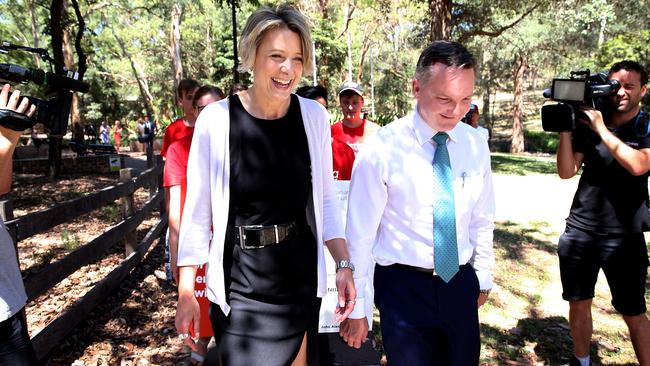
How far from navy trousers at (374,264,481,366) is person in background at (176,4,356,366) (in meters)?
0.45

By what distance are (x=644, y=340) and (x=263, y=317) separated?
2650 mm

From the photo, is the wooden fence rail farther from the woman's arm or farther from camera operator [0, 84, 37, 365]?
the woman's arm

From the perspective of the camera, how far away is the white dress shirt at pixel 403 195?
210 cm

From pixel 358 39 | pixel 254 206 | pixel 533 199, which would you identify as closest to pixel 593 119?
pixel 254 206

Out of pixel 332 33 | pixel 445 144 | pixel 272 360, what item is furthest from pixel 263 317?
pixel 332 33

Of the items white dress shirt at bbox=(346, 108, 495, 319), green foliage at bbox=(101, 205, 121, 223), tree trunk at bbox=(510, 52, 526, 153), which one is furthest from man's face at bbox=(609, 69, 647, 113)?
tree trunk at bbox=(510, 52, 526, 153)

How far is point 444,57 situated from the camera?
2.02 metres

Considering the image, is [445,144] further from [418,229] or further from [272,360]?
[272,360]

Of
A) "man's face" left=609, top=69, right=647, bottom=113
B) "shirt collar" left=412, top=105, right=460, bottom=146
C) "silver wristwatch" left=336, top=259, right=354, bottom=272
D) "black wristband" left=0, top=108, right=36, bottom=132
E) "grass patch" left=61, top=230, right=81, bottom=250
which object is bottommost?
"grass patch" left=61, top=230, right=81, bottom=250

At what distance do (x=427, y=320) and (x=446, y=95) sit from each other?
0.97 m

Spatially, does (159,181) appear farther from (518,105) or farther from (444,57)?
(518,105)

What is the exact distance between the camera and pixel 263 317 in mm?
1914

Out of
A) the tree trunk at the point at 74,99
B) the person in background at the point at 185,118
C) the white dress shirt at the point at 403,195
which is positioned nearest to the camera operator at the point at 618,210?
the white dress shirt at the point at 403,195

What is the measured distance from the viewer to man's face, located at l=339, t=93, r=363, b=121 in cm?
461
